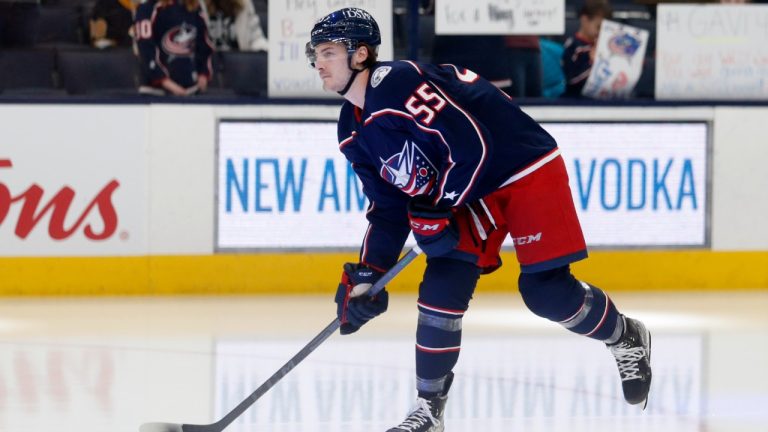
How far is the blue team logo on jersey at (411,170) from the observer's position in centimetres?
354

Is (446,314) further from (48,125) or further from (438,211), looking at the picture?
(48,125)

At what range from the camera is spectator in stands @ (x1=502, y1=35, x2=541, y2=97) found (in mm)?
6953

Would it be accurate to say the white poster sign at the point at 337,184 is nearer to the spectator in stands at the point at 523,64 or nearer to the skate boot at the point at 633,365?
the spectator in stands at the point at 523,64

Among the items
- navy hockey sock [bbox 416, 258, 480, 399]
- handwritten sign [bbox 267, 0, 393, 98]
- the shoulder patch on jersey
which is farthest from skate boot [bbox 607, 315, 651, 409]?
handwritten sign [bbox 267, 0, 393, 98]

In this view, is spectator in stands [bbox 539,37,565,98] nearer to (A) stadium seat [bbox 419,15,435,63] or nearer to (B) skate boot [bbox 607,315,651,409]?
(A) stadium seat [bbox 419,15,435,63]

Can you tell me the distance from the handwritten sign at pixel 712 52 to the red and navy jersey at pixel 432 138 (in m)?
3.42

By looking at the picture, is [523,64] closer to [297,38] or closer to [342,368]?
[297,38]

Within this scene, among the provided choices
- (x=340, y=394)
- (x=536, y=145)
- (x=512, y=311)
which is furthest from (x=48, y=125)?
(x=536, y=145)

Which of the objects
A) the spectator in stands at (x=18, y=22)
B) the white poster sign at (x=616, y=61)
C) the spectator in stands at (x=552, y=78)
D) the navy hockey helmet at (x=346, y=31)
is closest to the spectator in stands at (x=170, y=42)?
the spectator in stands at (x=18, y=22)

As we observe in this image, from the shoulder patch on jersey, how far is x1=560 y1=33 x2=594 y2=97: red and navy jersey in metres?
3.69

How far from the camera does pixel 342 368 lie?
4.89 meters

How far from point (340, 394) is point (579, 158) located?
2.78 m

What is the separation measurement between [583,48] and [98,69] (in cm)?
231

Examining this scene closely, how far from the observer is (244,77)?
708cm
